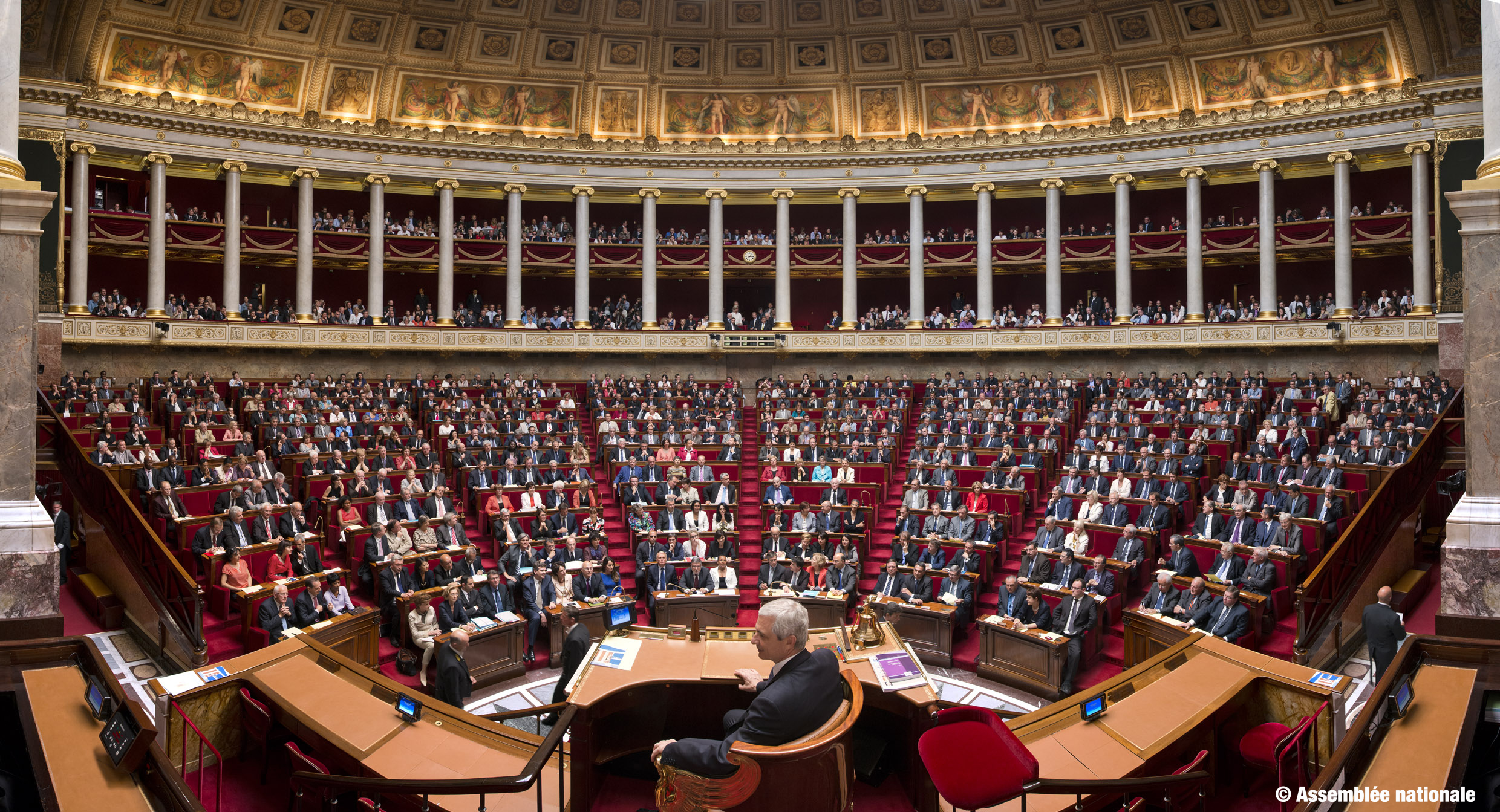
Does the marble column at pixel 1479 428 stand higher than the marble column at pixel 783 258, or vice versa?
the marble column at pixel 783 258

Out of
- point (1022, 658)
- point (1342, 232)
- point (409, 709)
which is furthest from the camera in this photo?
point (1342, 232)

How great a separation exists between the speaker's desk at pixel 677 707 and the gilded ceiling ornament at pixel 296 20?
25114 mm

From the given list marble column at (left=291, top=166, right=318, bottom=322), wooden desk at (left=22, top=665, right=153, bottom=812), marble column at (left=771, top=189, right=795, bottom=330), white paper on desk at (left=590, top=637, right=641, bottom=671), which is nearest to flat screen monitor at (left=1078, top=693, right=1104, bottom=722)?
white paper on desk at (left=590, top=637, right=641, bottom=671)

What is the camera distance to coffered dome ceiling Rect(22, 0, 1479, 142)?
23.2 metres

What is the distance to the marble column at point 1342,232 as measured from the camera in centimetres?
2298

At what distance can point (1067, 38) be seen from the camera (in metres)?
25.8

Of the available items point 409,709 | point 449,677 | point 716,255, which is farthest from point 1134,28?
point 409,709

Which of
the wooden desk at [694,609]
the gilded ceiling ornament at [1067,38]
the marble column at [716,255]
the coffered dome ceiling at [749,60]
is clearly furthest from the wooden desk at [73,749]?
the gilded ceiling ornament at [1067,38]

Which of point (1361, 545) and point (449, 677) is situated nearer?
point (449, 677)

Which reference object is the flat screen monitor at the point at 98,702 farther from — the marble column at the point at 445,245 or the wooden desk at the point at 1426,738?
the marble column at the point at 445,245

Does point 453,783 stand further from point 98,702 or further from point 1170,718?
point 1170,718

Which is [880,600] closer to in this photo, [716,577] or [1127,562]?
[716,577]

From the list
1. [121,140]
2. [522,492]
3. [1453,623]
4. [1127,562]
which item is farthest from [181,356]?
[1453,623]

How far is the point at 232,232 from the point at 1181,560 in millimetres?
24630
